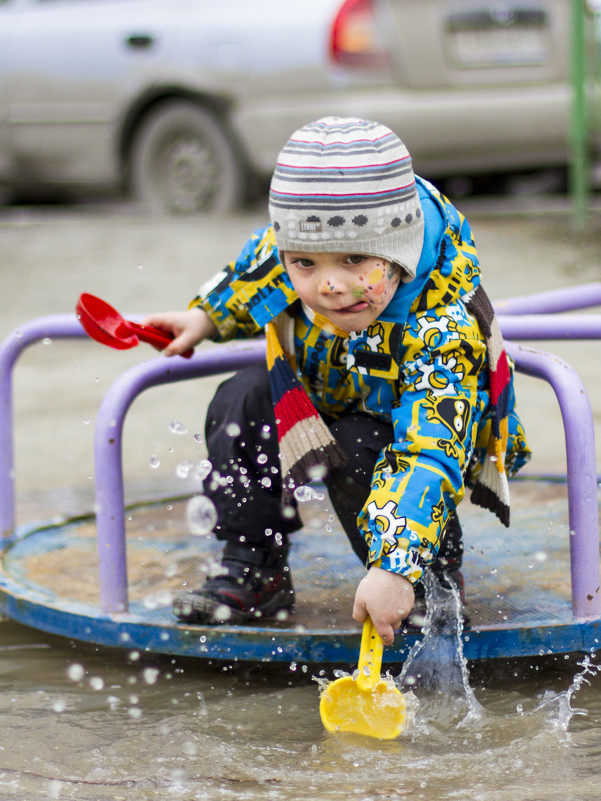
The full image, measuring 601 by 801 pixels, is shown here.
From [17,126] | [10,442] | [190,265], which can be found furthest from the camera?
[17,126]

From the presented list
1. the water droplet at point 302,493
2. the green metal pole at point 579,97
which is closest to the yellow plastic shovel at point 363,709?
the water droplet at point 302,493

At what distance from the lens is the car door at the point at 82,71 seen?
6684mm

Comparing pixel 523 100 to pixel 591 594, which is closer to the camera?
pixel 591 594

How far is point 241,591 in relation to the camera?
2.48m

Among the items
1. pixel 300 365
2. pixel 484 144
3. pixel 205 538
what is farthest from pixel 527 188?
pixel 300 365

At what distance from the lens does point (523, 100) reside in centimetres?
635

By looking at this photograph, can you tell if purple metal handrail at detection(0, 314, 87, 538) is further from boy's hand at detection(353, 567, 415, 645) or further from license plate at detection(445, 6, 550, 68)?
license plate at detection(445, 6, 550, 68)

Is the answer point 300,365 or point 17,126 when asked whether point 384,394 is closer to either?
point 300,365

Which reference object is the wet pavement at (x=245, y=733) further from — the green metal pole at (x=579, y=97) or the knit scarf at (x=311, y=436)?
the green metal pole at (x=579, y=97)

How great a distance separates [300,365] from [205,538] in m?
0.81

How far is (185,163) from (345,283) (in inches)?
194

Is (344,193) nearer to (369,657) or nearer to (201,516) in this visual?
(369,657)

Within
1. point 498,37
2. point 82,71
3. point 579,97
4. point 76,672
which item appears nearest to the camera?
point 76,672

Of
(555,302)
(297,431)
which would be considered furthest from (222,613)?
(555,302)
